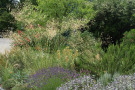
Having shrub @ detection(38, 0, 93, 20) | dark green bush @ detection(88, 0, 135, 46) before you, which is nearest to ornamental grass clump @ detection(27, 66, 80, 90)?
shrub @ detection(38, 0, 93, 20)

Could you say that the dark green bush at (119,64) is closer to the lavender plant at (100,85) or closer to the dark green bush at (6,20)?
the lavender plant at (100,85)

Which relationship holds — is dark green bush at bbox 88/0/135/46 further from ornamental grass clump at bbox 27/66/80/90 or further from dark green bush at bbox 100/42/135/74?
ornamental grass clump at bbox 27/66/80/90

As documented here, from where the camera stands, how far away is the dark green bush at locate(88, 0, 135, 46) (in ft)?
40.4

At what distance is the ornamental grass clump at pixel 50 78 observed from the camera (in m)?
4.26

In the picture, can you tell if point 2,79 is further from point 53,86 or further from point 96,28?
point 96,28

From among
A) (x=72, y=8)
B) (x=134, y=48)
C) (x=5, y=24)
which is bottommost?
(x=5, y=24)

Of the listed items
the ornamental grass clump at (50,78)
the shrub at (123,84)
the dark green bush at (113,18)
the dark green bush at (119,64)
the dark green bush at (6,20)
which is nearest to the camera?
the shrub at (123,84)

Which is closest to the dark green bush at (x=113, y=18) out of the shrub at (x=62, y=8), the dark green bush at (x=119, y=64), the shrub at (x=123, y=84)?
the shrub at (x=62, y=8)

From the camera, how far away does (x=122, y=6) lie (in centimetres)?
1247

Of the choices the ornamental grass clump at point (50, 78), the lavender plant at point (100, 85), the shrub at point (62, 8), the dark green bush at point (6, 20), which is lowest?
the dark green bush at point (6, 20)

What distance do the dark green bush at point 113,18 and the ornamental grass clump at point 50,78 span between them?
309 inches

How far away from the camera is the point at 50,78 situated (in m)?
4.55

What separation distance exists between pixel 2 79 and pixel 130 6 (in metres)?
9.89

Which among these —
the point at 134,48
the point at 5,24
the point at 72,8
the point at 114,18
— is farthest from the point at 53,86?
the point at 5,24
